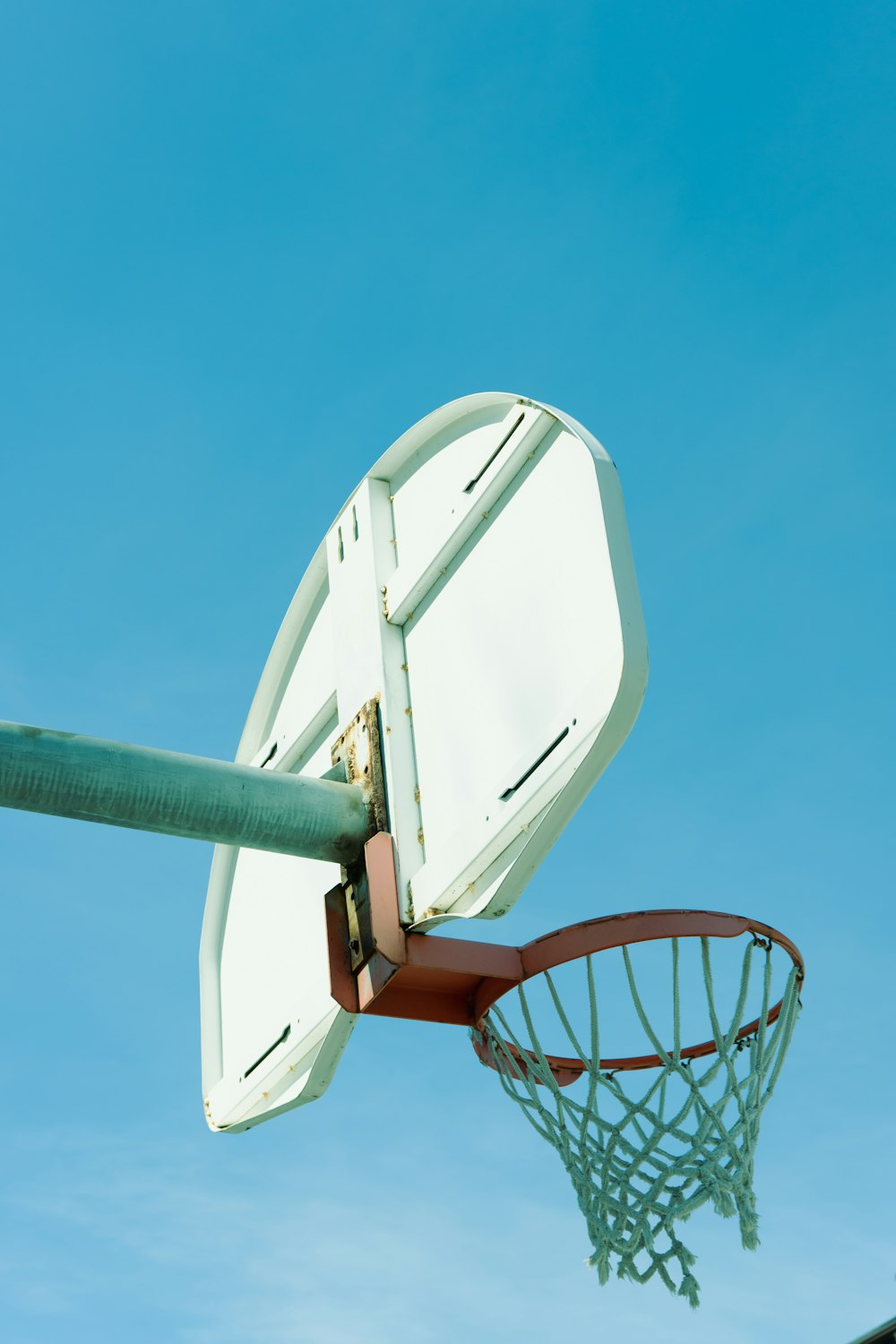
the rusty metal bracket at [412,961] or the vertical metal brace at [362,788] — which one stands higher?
the vertical metal brace at [362,788]

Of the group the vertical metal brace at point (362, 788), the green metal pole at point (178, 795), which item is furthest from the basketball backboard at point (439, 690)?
the green metal pole at point (178, 795)

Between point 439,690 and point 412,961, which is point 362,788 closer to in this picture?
point 439,690

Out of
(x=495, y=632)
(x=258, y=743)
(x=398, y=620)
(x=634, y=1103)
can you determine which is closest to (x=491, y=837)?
(x=495, y=632)

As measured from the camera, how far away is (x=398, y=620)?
413 centimetres

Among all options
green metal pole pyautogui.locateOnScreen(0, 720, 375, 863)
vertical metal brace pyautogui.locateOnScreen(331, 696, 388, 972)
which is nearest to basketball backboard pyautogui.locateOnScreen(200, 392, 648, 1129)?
vertical metal brace pyautogui.locateOnScreen(331, 696, 388, 972)

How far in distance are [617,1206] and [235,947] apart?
4.85 feet

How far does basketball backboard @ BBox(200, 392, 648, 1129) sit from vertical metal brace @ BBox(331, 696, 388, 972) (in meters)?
0.04

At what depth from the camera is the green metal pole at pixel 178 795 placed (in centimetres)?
352

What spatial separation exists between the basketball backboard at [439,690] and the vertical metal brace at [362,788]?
0.04 meters

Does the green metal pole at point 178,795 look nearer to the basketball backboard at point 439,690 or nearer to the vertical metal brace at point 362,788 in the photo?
the vertical metal brace at point 362,788

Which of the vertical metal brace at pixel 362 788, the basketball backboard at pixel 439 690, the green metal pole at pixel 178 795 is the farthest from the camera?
the vertical metal brace at pixel 362 788

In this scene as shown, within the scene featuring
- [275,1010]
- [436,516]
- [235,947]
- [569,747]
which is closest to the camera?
[569,747]

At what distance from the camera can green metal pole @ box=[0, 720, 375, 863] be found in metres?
3.52

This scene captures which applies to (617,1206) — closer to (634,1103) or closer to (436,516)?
(634,1103)
